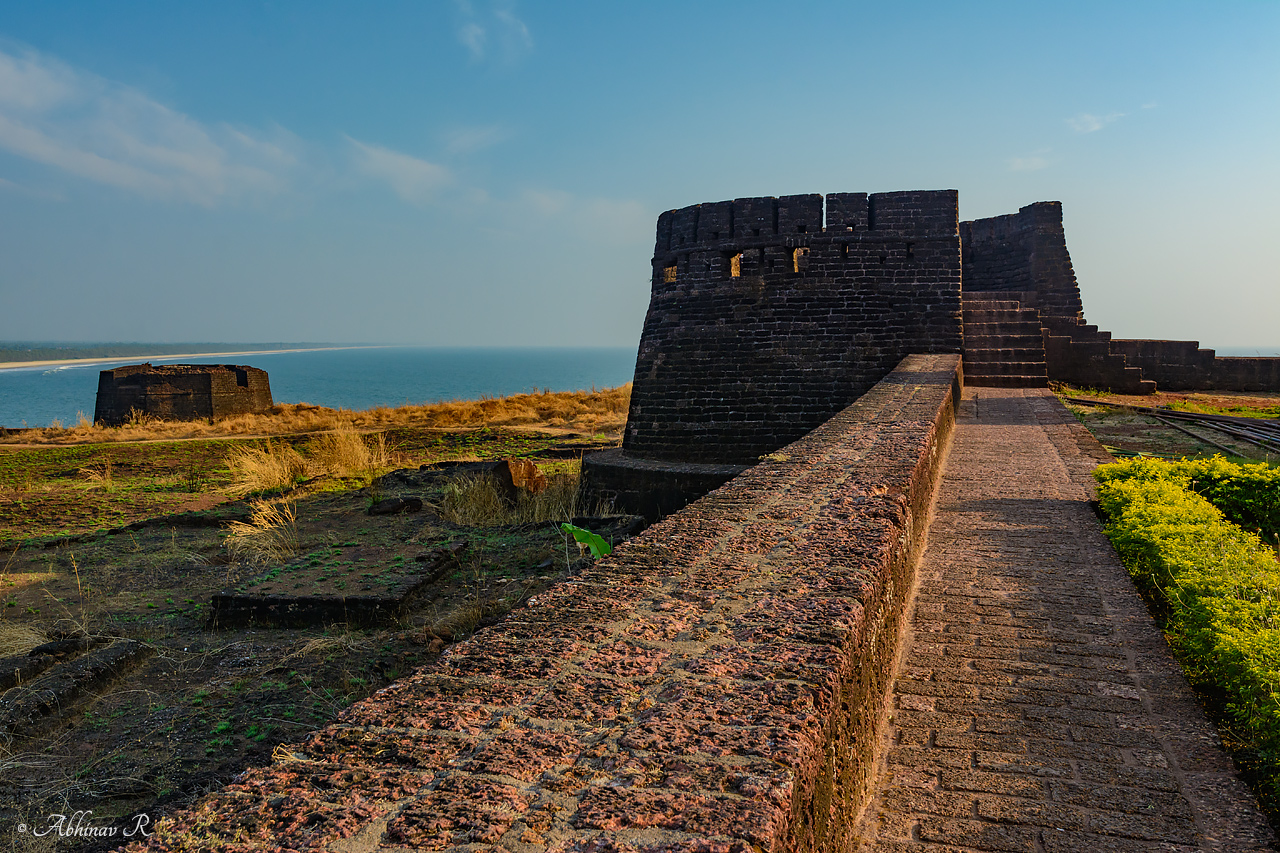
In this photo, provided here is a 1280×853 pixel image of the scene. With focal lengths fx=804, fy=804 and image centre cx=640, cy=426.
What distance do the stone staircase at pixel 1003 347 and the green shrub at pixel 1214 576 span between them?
6.80m

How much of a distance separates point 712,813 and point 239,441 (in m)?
20.1

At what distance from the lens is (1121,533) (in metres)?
3.50

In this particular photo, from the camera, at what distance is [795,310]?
38.4 feet

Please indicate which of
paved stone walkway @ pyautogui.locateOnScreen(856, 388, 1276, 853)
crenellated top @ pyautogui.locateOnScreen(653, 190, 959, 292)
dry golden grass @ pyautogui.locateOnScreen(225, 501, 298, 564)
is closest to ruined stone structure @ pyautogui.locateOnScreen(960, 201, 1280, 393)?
crenellated top @ pyautogui.locateOnScreen(653, 190, 959, 292)

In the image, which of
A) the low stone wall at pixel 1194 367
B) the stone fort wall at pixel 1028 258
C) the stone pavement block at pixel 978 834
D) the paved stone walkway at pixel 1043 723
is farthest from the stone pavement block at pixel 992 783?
the low stone wall at pixel 1194 367

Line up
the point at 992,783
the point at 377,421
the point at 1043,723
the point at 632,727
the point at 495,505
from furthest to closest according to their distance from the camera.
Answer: the point at 377,421 < the point at 495,505 < the point at 1043,723 < the point at 992,783 < the point at 632,727

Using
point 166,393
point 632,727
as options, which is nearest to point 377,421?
point 166,393

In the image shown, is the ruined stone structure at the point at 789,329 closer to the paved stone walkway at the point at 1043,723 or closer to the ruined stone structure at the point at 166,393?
the paved stone walkway at the point at 1043,723

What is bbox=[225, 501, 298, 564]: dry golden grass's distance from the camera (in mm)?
8023

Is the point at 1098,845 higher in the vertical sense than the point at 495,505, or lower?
higher

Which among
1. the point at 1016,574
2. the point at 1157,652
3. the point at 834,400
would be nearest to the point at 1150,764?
the point at 1157,652

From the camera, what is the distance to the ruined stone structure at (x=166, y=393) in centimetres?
2455

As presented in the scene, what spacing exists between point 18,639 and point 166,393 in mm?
21998

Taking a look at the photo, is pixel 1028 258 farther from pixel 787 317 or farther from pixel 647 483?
pixel 647 483
